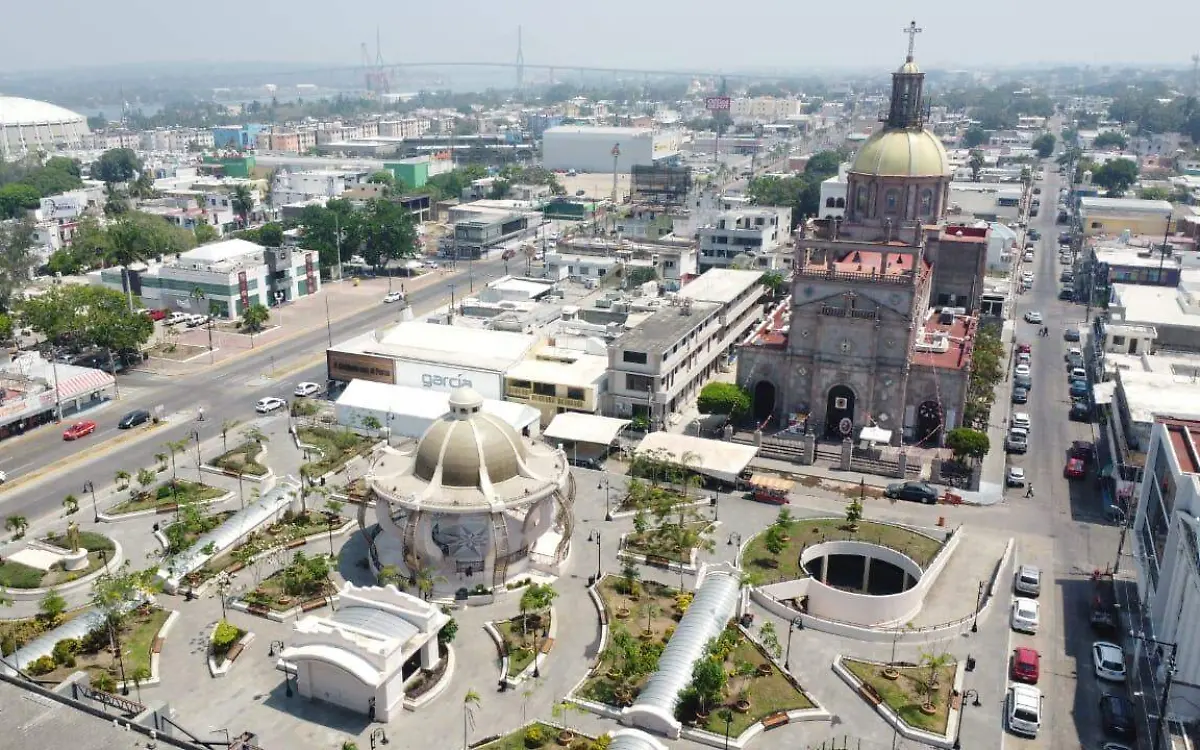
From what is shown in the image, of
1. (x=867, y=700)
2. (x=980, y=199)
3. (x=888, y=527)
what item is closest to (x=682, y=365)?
(x=888, y=527)

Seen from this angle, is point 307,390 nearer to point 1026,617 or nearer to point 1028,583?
point 1028,583

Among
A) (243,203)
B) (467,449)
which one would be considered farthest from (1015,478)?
(243,203)

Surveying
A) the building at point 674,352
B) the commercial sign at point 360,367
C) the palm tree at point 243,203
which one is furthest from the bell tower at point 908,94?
the palm tree at point 243,203

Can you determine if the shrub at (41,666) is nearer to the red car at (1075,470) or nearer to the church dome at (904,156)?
the red car at (1075,470)

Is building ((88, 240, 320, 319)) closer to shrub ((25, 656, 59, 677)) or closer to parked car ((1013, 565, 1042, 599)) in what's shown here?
shrub ((25, 656, 59, 677))

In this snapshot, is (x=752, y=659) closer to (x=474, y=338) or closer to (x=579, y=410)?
(x=579, y=410)

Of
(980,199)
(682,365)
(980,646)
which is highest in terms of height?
(980,199)
